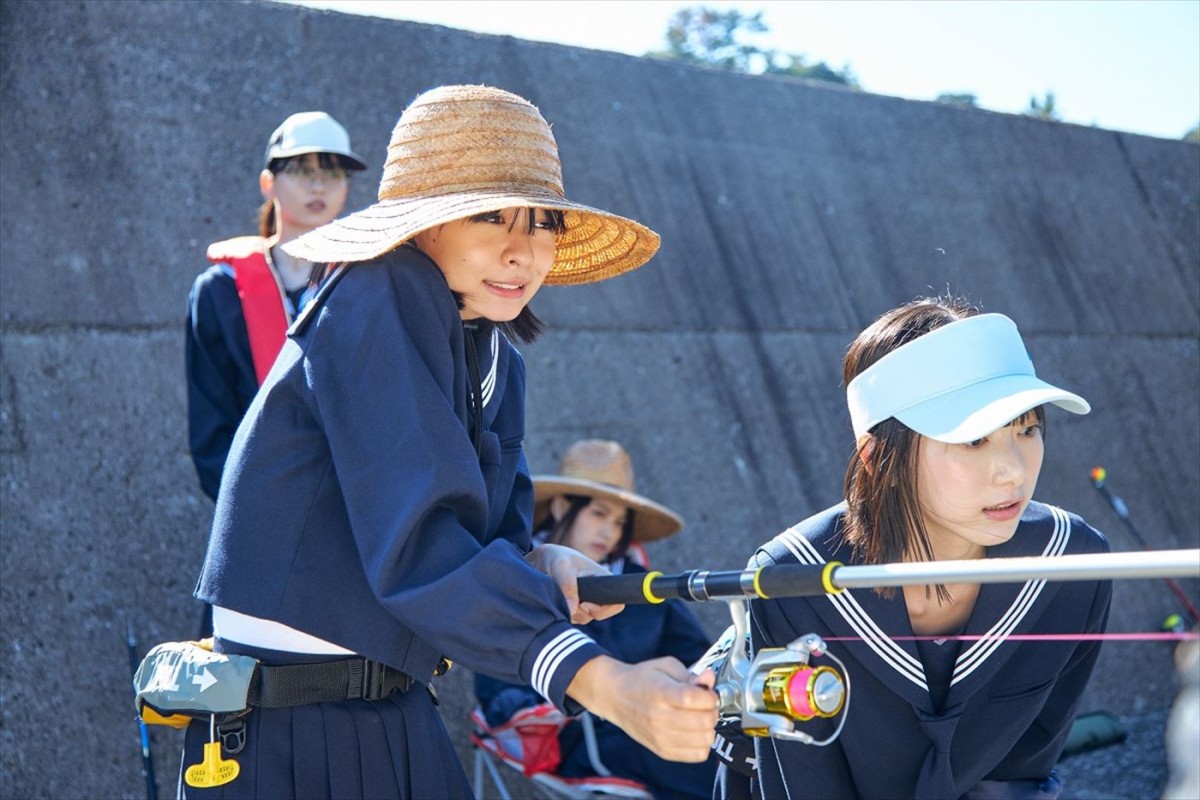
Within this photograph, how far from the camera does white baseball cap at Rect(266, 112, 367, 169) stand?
12.9 ft

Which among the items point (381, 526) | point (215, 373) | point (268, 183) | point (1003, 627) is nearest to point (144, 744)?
point (215, 373)

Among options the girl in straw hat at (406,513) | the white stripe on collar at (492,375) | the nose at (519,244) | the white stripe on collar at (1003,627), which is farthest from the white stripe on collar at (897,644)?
the nose at (519,244)

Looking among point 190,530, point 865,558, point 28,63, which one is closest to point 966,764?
point 865,558

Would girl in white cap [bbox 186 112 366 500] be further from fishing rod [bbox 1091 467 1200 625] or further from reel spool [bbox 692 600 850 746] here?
fishing rod [bbox 1091 467 1200 625]

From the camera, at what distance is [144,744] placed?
2793 millimetres

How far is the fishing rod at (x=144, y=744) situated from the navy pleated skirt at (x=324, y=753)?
0.92 metres

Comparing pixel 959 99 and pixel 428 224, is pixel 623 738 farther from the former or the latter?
pixel 959 99

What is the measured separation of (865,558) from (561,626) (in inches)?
33.6

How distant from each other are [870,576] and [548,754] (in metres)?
2.33

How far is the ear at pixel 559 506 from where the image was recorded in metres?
4.18

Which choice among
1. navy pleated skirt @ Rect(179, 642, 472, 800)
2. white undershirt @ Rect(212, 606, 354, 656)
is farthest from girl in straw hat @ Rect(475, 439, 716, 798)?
white undershirt @ Rect(212, 606, 354, 656)

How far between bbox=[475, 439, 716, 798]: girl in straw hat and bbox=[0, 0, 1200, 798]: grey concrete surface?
47cm

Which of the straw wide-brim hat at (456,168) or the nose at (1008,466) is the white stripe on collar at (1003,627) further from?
the straw wide-brim hat at (456,168)

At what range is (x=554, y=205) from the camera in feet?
6.43
